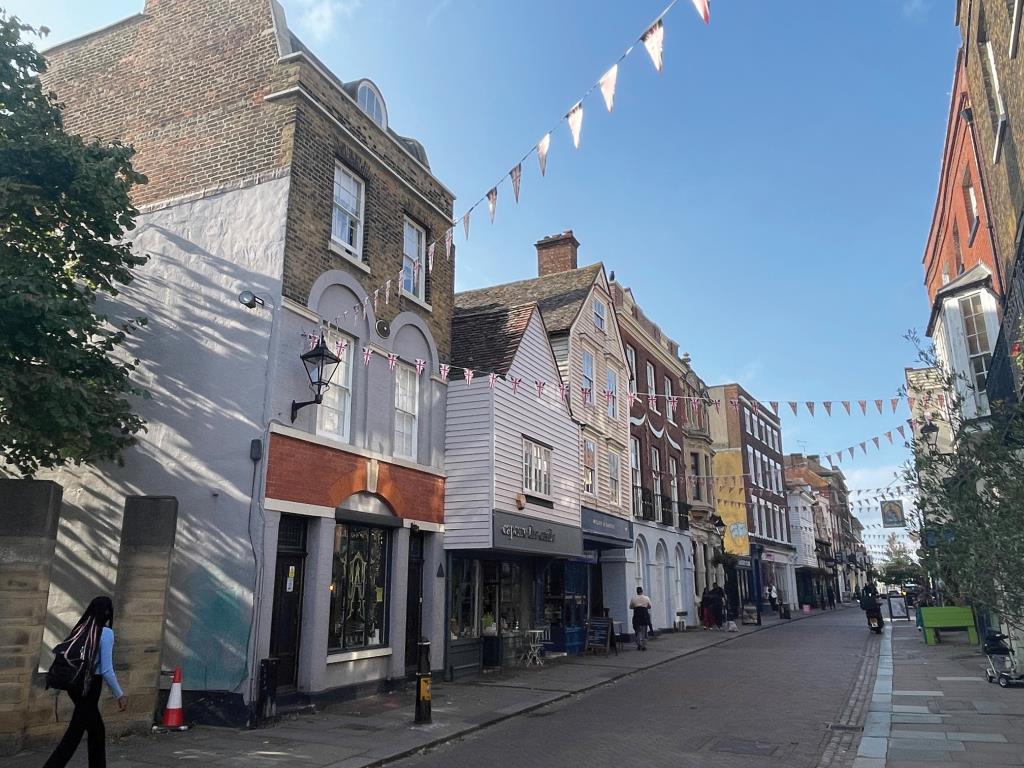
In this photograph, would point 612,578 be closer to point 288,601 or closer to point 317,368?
point 288,601

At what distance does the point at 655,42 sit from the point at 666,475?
24.9m

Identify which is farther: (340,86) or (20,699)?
(340,86)

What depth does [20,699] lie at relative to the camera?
809 cm

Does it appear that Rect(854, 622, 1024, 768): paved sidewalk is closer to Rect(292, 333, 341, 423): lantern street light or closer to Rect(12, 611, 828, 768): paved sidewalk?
Rect(12, 611, 828, 768): paved sidewalk

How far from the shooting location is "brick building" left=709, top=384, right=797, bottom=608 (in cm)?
4391

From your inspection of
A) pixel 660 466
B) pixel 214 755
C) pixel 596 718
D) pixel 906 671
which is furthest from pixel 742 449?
pixel 214 755

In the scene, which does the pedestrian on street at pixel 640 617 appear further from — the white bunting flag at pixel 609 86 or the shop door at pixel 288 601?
the white bunting flag at pixel 609 86

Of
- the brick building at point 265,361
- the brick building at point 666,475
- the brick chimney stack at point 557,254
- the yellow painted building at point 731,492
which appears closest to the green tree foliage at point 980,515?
the brick building at point 265,361

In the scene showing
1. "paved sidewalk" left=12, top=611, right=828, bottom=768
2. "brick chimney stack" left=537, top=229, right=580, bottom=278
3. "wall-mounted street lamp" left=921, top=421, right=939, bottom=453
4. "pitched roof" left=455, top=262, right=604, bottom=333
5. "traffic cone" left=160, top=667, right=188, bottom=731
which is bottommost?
"paved sidewalk" left=12, top=611, right=828, bottom=768

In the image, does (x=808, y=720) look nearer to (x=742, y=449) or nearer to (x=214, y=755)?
(x=214, y=755)

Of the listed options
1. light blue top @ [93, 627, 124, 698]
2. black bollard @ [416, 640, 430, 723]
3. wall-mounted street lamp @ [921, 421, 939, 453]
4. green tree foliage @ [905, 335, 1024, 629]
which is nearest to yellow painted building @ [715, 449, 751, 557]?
wall-mounted street lamp @ [921, 421, 939, 453]

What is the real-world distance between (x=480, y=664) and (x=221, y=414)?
27.2 feet

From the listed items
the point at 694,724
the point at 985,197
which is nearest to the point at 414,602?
the point at 694,724

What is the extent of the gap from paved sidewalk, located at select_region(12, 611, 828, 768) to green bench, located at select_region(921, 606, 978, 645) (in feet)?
37.8
